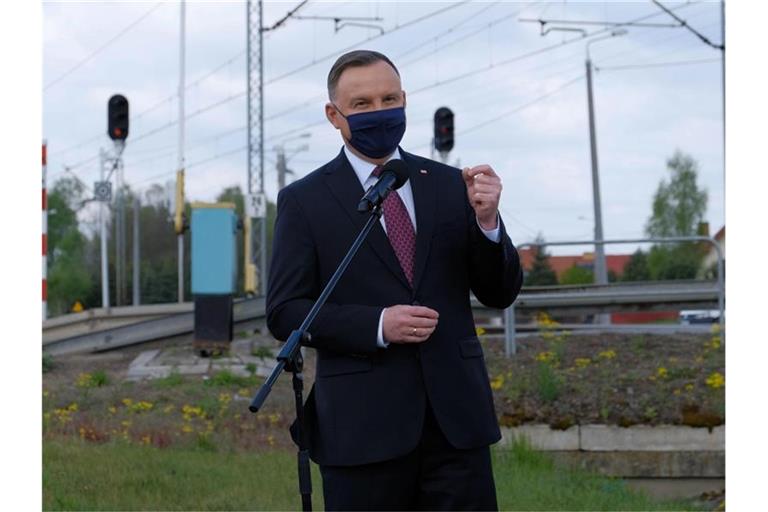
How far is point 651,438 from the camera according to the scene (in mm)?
10188

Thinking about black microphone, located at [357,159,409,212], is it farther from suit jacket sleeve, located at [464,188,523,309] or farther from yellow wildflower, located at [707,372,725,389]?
yellow wildflower, located at [707,372,725,389]

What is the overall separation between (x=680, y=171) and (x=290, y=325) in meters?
76.3

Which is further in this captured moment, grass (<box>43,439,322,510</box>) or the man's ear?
grass (<box>43,439,322,510</box>)

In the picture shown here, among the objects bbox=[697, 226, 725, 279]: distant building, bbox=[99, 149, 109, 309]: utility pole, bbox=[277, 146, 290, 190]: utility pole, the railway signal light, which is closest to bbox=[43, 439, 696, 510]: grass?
bbox=[697, 226, 725, 279]: distant building

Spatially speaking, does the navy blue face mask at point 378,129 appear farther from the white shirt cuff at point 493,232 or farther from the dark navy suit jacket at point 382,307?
the white shirt cuff at point 493,232

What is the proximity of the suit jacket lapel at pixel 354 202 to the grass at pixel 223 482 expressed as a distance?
374cm

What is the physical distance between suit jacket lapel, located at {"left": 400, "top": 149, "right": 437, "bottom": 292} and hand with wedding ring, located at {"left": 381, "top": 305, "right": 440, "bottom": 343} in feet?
0.49

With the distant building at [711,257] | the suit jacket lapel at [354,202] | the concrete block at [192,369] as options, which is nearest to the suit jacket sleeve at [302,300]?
the suit jacket lapel at [354,202]

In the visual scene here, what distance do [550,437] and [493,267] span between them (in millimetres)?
6481

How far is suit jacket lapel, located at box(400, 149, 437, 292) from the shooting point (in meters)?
4.05

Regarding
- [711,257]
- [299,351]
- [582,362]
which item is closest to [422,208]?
[299,351]

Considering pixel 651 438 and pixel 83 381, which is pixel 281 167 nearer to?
pixel 83 381
